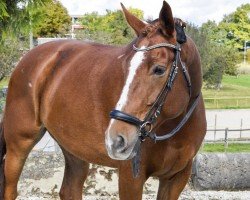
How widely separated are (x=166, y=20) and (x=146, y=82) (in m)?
0.36

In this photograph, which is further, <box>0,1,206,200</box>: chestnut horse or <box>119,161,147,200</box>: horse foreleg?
<box>119,161,147,200</box>: horse foreleg

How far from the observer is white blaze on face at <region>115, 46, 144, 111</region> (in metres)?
2.37

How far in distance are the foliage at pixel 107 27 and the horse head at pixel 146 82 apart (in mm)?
26679

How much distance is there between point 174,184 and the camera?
130 inches

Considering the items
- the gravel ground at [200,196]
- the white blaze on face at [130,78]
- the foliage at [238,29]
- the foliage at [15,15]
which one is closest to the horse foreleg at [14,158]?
the gravel ground at [200,196]

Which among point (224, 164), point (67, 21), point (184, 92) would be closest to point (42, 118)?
point (184, 92)

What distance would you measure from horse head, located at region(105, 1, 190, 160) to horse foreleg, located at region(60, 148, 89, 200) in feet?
5.92

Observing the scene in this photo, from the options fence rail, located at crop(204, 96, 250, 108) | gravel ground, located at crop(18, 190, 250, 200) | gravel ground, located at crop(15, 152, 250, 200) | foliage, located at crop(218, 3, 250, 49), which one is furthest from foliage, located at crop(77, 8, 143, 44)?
foliage, located at crop(218, 3, 250, 49)

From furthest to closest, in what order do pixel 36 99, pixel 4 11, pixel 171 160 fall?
pixel 4 11, pixel 36 99, pixel 171 160

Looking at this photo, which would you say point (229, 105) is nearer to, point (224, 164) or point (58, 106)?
point (224, 164)

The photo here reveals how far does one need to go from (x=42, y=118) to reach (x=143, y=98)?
1672 millimetres

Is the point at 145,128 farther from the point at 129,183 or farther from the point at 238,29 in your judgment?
the point at 238,29

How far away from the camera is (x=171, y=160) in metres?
3.00

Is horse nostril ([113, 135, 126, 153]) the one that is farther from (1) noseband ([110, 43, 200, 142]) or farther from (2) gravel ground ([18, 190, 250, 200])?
(2) gravel ground ([18, 190, 250, 200])
